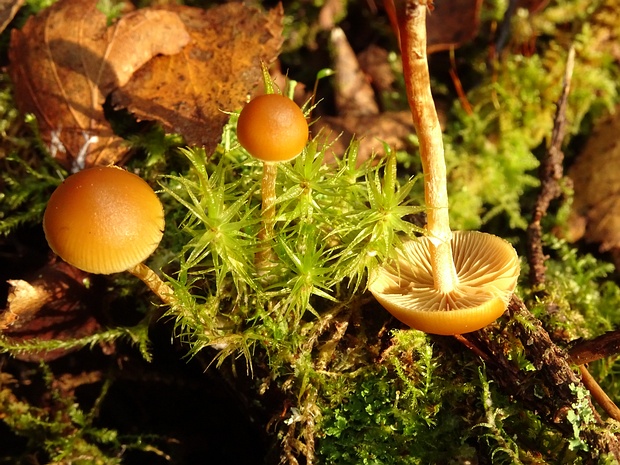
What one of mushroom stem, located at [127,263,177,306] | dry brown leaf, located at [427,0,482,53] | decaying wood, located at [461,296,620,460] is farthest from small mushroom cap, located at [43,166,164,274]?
dry brown leaf, located at [427,0,482,53]

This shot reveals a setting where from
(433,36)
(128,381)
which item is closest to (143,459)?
(128,381)

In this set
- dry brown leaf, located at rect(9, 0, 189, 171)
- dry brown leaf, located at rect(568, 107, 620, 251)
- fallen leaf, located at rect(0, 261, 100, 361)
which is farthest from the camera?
dry brown leaf, located at rect(568, 107, 620, 251)

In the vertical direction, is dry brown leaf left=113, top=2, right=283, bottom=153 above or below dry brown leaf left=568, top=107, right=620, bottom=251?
above

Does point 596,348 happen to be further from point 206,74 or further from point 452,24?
point 452,24

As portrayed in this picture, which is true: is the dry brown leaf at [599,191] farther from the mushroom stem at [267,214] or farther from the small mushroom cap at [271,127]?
the small mushroom cap at [271,127]

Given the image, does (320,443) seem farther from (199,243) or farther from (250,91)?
(250,91)

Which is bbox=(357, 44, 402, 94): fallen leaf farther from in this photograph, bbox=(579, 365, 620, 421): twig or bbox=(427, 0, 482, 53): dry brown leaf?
bbox=(579, 365, 620, 421): twig
